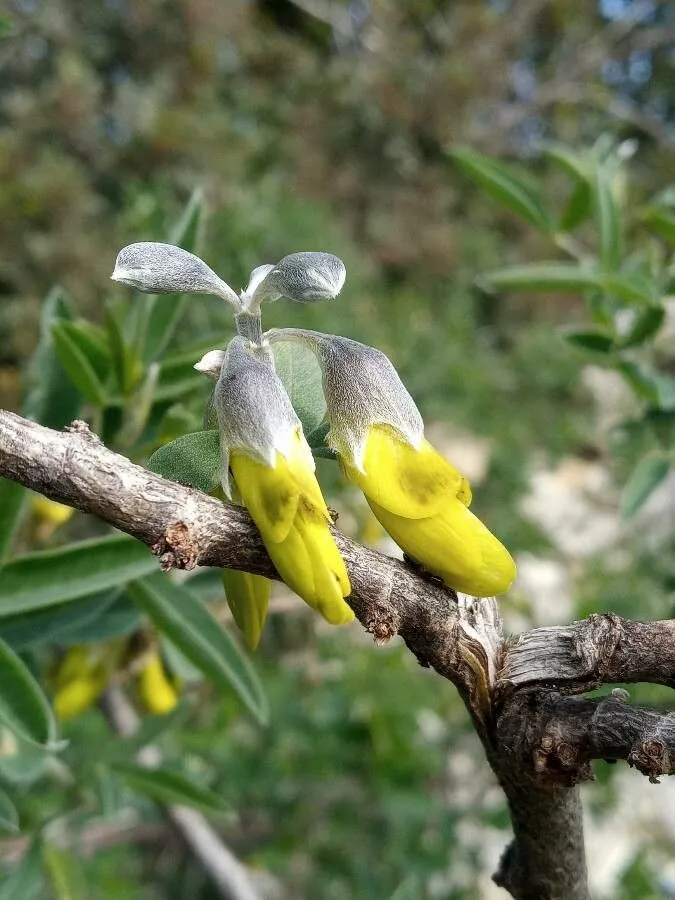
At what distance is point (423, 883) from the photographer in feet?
5.04

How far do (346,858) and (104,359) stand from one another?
132cm

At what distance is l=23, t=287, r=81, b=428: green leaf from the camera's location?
910 millimetres

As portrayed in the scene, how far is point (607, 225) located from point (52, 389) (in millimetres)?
786

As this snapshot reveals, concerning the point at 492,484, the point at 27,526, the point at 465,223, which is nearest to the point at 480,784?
the point at 27,526

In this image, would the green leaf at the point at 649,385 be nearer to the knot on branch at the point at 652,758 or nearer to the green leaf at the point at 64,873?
the knot on branch at the point at 652,758

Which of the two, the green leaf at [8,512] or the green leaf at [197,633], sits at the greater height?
the green leaf at [8,512]

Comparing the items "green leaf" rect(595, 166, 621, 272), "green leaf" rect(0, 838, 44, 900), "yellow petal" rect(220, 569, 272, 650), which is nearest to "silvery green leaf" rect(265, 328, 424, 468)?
"yellow petal" rect(220, 569, 272, 650)

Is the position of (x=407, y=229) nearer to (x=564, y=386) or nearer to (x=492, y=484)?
(x=564, y=386)

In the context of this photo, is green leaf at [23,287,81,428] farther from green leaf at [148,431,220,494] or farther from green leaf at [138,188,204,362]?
green leaf at [148,431,220,494]

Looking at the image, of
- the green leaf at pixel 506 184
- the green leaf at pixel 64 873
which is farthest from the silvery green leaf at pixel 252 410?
the green leaf at pixel 64 873

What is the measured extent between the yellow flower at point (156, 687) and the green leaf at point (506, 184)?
2.86 feet

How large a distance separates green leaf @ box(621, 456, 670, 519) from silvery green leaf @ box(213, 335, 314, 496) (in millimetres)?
748

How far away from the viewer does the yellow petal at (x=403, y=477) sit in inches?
19.4

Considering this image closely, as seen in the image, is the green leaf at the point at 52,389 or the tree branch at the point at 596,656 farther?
the green leaf at the point at 52,389
